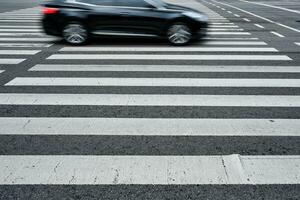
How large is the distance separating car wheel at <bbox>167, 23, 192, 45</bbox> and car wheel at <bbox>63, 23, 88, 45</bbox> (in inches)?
94.2

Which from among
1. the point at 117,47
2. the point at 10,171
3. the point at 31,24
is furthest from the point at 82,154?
the point at 31,24

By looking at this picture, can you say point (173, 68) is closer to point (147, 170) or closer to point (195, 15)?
point (195, 15)

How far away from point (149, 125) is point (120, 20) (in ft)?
19.5

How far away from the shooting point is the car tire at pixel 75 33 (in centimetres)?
1045

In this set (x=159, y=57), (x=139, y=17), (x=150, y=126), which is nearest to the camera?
(x=150, y=126)

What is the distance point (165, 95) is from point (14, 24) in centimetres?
1113

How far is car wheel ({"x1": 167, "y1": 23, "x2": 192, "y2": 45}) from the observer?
1035cm

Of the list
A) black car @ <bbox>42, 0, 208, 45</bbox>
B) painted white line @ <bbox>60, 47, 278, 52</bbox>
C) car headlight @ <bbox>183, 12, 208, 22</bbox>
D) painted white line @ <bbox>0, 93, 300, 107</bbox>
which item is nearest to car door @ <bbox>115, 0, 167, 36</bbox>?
black car @ <bbox>42, 0, 208, 45</bbox>

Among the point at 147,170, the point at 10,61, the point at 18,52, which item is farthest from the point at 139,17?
the point at 147,170

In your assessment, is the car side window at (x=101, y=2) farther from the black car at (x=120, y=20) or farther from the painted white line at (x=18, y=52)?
the painted white line at (x=18, y=52)

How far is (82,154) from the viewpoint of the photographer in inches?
163

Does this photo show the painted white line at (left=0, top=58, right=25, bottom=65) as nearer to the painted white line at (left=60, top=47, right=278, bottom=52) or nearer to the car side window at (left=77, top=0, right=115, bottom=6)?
the painted white line at (left=60, top=47, right=278, bottom=52)

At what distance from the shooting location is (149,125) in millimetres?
4949

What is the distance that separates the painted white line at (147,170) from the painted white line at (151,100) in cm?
179
